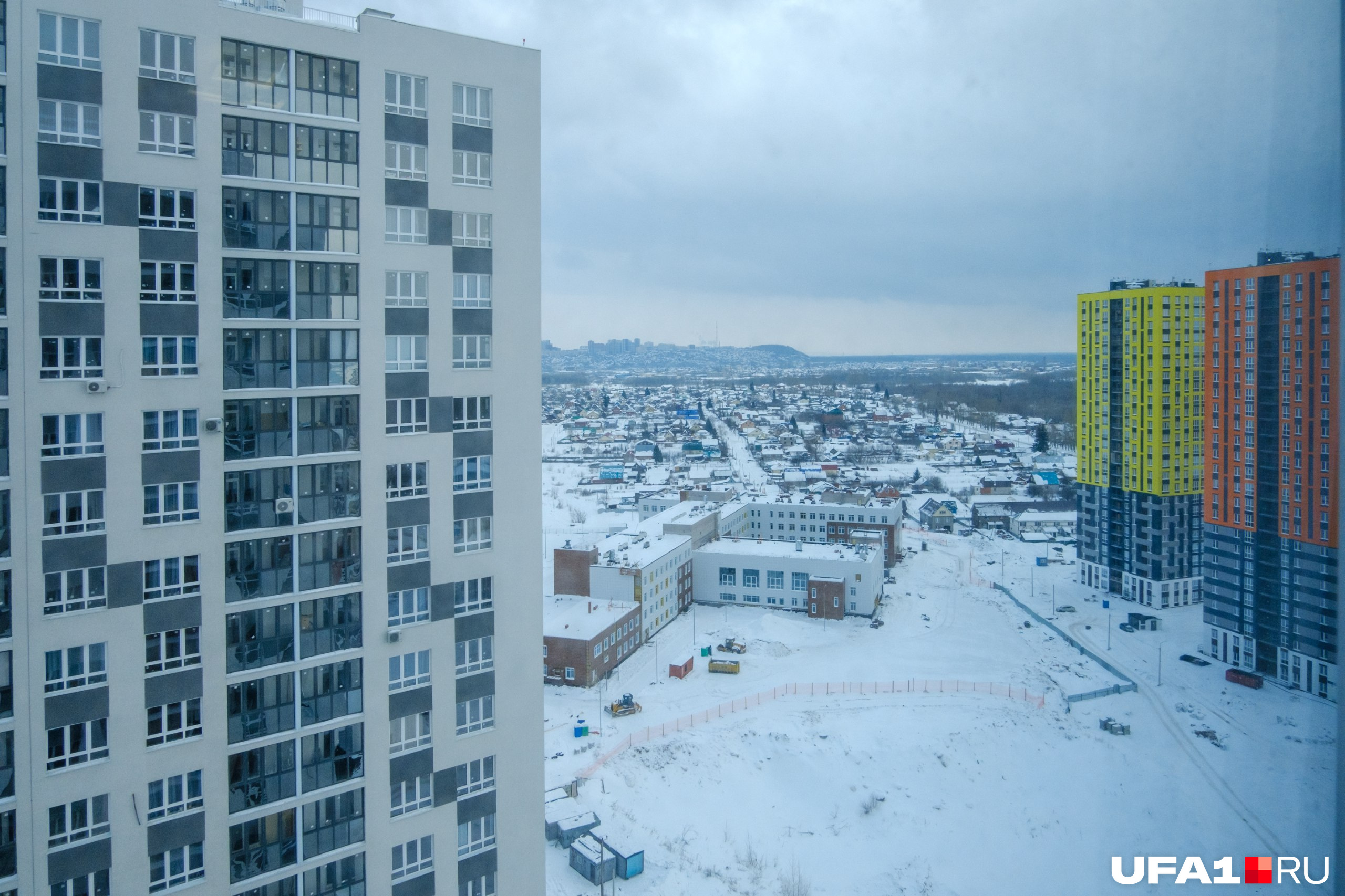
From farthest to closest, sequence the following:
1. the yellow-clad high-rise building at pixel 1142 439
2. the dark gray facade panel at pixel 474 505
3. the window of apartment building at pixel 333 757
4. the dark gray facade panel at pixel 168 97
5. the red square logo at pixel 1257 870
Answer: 1. the yellow-clad high-rise building at pixel 1142 439
2. the dark gray facade panel at pixel 474 505
3. the window of apartment building at pixel 333 757
4. the dark gray facade panel at pixel 168 97
5. the red square logo at pixel 1257 870

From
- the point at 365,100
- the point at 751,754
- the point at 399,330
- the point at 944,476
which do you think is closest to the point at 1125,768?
the point at 751,754

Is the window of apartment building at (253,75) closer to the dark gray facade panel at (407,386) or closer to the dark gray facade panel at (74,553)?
the dark gray facade panel at (407,386)

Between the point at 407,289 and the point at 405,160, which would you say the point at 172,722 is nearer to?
the point at 407,289

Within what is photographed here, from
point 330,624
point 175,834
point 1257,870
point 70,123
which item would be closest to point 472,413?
point 330,624

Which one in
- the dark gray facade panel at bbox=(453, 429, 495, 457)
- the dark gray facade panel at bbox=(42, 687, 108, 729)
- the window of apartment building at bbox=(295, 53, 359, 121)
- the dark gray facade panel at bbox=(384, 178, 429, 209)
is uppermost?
the window of apartment building at bbox=(295, 53, 359, 121)

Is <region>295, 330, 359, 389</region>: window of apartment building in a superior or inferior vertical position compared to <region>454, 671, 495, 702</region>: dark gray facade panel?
superior

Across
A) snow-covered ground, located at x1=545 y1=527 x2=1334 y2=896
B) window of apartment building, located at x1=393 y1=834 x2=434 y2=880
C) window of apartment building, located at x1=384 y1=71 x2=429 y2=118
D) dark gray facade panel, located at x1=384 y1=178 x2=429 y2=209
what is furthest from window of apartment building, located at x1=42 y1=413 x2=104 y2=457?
snow-covered ground, located at x1=545 y1=527 x2=1334 y2=896

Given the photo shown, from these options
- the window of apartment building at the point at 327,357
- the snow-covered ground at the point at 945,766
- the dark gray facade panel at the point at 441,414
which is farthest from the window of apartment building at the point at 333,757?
the snow-covered ground at the point at 945,766

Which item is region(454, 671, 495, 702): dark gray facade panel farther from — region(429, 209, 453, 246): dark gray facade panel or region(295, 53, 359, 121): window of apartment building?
region(295, 53, 359, 121): window of apartment building
